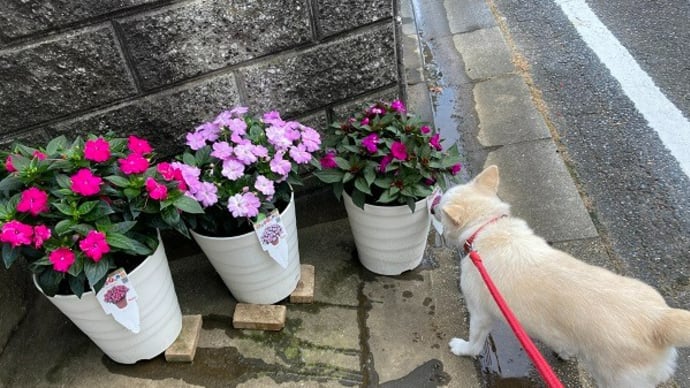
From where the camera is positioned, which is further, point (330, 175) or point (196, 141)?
point (330, 175)

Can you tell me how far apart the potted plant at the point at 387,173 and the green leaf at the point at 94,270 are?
3.68ft

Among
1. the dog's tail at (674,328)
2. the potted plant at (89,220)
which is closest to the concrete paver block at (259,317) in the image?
the potted plant at (89,220)

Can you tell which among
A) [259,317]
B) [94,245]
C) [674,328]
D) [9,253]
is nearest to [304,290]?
[259,317]

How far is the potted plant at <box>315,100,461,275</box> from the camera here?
2.49 meters

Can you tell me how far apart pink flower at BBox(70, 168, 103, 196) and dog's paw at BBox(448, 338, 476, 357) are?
5.98ft

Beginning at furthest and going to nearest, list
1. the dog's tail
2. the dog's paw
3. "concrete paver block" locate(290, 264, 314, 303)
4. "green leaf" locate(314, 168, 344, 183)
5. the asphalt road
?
1. the asphalt road
2. "concrete paver block" locate(290, 264, 314, 303)
3. "green leaf" locate(314, 168, 344, 183)
4. the dog's paw
5. the dog's tail

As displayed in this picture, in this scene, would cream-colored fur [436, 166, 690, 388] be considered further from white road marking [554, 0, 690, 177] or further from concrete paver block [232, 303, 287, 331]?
white road marking [554, 0, 690, 177]

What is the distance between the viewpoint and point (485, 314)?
89.4 inches

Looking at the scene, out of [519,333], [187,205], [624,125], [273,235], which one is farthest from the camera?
[624,125]

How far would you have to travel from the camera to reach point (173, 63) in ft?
7.88

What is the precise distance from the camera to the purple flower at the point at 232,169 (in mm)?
2197

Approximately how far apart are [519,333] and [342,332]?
44.7 inches

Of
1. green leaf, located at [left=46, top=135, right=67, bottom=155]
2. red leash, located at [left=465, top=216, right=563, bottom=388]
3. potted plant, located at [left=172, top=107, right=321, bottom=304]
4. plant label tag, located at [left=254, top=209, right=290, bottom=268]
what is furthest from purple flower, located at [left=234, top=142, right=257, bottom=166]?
red leash, located at [left=465, top=216, right=563, bottom=388]

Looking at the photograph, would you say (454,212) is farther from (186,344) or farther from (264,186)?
(186,344)
